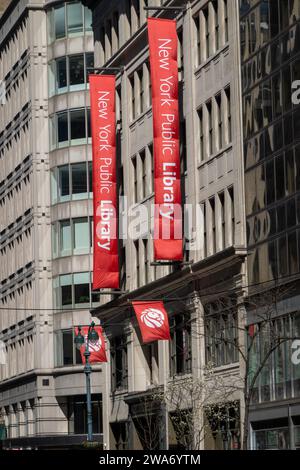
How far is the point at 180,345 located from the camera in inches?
2259

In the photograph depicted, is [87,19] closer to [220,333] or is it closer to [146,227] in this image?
[146,227]

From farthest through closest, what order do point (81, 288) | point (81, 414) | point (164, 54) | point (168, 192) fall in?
point (81, 414), point (81, 288), point (168, 192), point (164, 54)

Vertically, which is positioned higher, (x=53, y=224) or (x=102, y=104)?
(x=53, y=224)

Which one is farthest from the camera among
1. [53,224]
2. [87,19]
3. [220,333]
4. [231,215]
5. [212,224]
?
[87,19]

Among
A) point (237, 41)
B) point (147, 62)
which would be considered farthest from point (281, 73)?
point (147, 62)

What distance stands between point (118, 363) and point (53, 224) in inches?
A: 1061

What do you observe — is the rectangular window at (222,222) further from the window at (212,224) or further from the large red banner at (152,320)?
the large red banner at (152,320)

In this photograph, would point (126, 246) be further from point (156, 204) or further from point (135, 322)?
point (156, 204)

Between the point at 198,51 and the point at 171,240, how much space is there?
897 centimetres

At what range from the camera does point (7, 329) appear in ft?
345

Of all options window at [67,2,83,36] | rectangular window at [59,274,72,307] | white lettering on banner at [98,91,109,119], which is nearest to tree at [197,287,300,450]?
white lettering on banner at [98,91,109,119]

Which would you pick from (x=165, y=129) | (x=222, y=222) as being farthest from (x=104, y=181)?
(x=222, y=222)

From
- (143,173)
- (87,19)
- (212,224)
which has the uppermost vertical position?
(87,19)

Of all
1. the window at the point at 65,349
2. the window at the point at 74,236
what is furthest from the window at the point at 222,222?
the window at the point at 65,349
